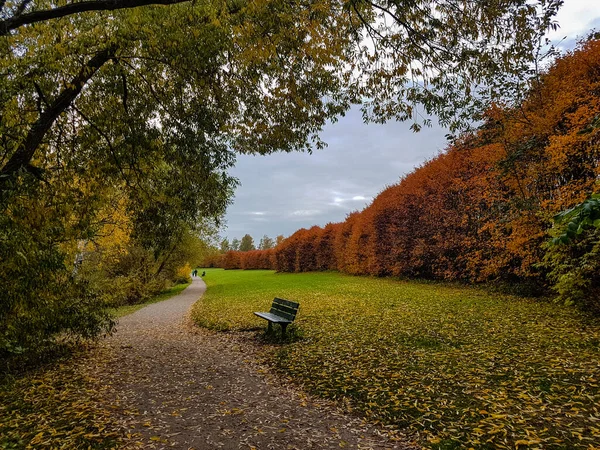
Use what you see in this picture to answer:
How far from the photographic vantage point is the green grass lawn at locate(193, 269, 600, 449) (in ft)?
13.3

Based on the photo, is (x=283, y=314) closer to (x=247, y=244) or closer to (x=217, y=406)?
(x=217, y=406)

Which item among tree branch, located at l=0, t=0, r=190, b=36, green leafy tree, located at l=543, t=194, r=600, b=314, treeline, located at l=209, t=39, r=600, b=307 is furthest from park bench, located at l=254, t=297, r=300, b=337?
tree branch, located at l=0, t=0, r=190, b=36

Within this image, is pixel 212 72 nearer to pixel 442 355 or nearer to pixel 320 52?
pixel 320 52

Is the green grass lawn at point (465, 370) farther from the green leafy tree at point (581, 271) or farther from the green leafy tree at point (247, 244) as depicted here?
the green leafy tree at point (247, 244)

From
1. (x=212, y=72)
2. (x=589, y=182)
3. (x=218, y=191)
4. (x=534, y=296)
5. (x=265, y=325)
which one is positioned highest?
(x=212, y=72)

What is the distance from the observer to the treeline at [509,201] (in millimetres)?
10719

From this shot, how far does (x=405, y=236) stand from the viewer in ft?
79.6

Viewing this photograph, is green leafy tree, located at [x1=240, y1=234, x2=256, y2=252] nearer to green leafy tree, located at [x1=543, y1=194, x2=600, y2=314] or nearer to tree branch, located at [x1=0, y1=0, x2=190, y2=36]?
green leafy tree, located at [x1=543, y1=194, x2=600, y2=314]

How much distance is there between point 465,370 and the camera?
5.91 m

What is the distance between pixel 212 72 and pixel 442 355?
23.7ft

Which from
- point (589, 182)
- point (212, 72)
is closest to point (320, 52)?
point (212, 72)

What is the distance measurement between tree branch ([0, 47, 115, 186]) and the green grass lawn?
19.3ft

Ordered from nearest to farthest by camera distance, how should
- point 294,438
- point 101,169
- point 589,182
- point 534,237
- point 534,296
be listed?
point 294,438, point 101,169, point 589,182, point 534,237, point 534,296

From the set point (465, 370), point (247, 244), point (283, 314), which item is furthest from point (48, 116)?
point (247, 244)
